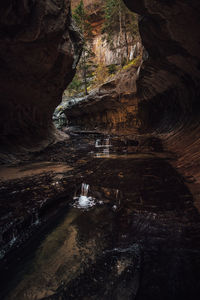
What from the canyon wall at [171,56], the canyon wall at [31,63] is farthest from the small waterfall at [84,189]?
the canyon wall at [31,63]

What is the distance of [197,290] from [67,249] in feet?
5.43

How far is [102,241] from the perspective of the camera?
2.24 metres

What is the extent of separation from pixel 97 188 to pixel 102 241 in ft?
4.80

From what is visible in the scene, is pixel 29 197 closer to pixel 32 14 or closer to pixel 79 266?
pixel 79 266

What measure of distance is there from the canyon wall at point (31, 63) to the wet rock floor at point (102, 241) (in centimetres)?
483

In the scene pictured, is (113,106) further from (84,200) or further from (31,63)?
(84,200)

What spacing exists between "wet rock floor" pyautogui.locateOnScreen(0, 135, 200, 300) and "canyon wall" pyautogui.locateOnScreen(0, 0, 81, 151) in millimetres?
4827

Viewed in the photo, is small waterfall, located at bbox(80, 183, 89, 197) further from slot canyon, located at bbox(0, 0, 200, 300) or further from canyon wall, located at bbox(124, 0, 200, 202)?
canyon wall, located at bbox(124, 0, 200, 202)

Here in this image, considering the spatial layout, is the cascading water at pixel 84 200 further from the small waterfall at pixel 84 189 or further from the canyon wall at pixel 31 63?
the canyon wall at pixel 31 63

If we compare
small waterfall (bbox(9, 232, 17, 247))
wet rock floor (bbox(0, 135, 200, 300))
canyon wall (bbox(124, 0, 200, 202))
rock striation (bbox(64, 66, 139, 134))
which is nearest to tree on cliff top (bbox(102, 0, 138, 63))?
rock striation (bbox(64, 66, 139, 134))

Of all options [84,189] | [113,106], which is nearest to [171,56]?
[84,189]

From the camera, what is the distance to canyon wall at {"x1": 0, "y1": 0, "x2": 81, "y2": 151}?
4547mm

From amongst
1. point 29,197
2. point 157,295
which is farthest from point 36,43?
point 157,295

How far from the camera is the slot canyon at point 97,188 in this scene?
1699 millimetres
